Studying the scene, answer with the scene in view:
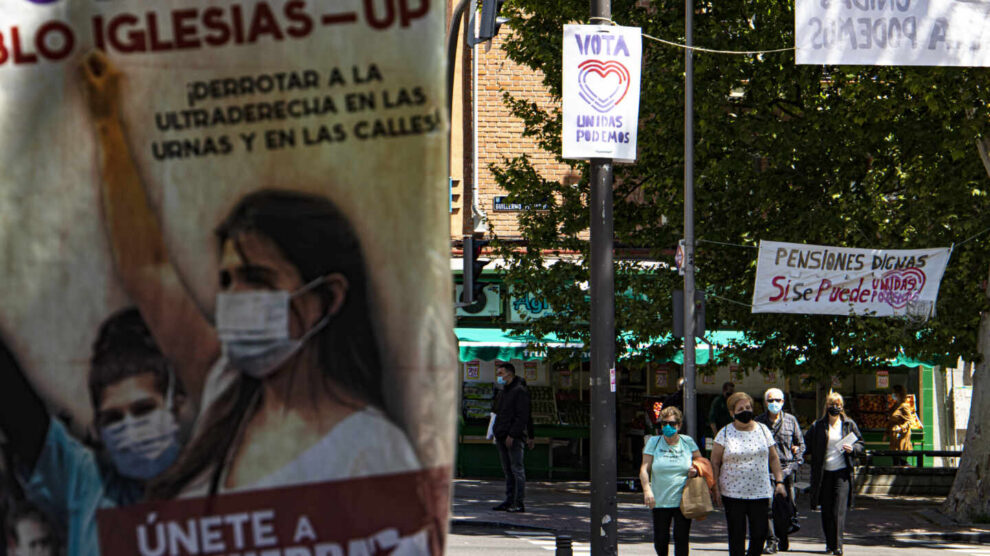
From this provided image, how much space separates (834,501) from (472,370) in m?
11.1

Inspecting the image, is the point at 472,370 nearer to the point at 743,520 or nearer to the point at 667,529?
the point at 667,529

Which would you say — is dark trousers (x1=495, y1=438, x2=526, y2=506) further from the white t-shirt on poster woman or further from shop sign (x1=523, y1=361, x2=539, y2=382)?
the white t-shirt on poster woman

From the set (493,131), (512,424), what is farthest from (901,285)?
(493,131)

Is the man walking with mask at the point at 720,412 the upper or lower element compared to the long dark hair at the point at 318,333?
lower

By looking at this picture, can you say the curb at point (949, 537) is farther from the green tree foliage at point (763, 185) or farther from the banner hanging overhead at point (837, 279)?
the banner hanging overhead at point (837, 279)

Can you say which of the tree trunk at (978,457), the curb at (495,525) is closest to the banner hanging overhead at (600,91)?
the curb at (495,525)

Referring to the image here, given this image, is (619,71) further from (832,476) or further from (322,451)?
(322,451)

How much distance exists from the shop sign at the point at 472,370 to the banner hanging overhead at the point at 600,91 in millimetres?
12756

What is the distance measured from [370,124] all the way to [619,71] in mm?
9316

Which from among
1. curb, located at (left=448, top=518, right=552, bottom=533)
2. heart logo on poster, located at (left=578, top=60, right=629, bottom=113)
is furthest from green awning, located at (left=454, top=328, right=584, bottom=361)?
heart logo on poster, located at (left=578, top=60, right=629, bottom=113)

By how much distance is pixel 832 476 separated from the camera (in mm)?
13703

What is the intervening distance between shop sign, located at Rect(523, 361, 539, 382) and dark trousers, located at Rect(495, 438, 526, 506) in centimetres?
641

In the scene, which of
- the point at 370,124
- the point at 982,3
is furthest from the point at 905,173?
the point at 370,124

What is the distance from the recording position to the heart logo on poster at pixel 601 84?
11422 millimetres
